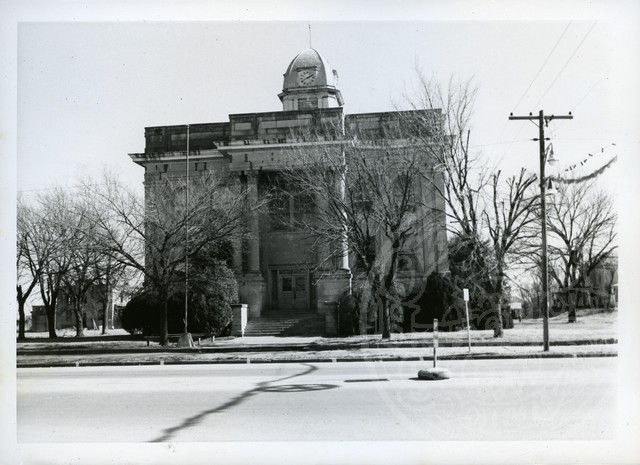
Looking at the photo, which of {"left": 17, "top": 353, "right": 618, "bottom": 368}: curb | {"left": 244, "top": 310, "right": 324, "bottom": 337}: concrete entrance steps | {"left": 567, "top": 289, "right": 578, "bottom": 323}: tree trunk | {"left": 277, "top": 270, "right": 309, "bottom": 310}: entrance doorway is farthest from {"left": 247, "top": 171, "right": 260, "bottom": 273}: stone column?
{"left": 567, "top": 289, "right": 578, "bottom": 323}: tree trunk

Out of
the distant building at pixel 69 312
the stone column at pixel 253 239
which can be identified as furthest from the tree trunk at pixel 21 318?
the stone column at pixel 253 239

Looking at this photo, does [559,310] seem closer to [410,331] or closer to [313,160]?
[410,331]

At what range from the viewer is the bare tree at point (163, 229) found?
78.0 ft

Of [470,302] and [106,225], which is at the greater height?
[106,225]

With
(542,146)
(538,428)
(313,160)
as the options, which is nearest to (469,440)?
(538,428)

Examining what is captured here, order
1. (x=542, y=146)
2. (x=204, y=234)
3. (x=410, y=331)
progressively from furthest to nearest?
(x=410, y=331)
(x=204, y=234)
(x=542, y=146)

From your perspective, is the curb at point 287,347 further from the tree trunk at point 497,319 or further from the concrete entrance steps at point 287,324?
the concrete entrance steps at point 287,324

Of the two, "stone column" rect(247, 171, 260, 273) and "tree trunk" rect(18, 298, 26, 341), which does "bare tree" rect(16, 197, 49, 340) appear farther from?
"stone column" rect(247, 171, 260, 273)

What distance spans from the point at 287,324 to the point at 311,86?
15.6 metres

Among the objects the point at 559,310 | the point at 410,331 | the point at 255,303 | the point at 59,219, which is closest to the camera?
the point at 59,219

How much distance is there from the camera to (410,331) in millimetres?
28219

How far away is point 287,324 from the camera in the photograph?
30.4 meters

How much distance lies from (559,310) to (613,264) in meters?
6.75

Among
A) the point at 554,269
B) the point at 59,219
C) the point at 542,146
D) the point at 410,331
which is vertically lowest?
the point at 410,331
